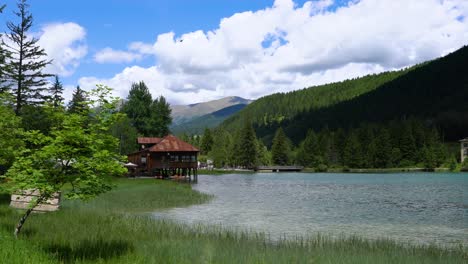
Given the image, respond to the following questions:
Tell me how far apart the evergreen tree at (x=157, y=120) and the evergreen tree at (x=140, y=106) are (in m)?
0.24

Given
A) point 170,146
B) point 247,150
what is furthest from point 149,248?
point 247,150

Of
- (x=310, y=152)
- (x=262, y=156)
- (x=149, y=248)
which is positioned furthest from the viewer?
(x=262, y=156)

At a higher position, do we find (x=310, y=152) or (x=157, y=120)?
(x=157, y=120)

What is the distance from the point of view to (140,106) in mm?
100938

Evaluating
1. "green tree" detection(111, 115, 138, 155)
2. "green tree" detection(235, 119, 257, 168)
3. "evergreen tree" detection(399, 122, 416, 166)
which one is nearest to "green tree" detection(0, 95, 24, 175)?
"green tree" detection(111, 115, 138, 155)

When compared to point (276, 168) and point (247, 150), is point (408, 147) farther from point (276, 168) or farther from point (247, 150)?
point (247, 150)

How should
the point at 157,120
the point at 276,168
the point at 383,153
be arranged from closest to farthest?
1. the point at 157,120
2. the point at 383,153
3. the point at 276,168

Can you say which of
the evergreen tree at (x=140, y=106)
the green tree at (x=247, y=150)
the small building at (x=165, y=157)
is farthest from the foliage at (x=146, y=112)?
the green tree at (x=247, y=150)

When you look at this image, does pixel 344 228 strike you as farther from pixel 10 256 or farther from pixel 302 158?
pixel 302 158

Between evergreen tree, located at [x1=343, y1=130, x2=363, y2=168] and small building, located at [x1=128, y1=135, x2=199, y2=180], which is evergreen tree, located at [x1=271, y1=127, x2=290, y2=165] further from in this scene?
small building, located at [x1=128, y1=135, x2=199, y2=180]

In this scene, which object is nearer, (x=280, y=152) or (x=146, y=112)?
(x=146, y=112)

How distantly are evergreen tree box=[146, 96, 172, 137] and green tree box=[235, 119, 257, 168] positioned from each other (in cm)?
5768

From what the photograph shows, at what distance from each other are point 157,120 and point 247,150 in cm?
6213

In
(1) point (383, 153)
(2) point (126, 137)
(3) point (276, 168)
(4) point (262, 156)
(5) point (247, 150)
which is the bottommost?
(3) point (276, 168)
